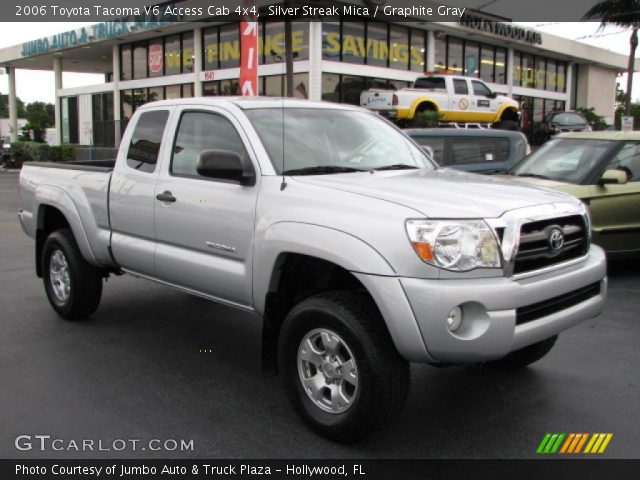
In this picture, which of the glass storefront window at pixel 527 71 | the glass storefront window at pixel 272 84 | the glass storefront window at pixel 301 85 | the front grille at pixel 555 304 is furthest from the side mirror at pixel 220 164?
the glass storefront window at pixel 527 71

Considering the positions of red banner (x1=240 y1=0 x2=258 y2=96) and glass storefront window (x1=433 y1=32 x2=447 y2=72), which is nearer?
red banner (x1=240 y1=0 x2=258 y2=96)

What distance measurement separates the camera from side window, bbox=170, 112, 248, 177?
15.1ft

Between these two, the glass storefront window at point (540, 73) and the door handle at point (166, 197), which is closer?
the door handle at point (166, 197)

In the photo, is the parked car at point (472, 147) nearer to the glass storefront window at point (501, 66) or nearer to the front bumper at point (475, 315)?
the front bumper at point (475, 315)

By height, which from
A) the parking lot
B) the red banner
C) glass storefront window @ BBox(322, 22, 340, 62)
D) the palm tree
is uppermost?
the palm tree

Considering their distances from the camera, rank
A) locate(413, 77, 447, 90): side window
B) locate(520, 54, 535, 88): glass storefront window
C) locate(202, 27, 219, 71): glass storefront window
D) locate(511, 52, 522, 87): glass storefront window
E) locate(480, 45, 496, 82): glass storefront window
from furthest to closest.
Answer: locate(520, 54, 535, 88): glass storefront window
locate(511, 52, 522, 87): glass storefront window
locate(480, 45, 496, 82): glass storefront window
locate(202, 27, 219, 71): glass storefront window
locate(413, 77, 447, 90): side window

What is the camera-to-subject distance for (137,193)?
202 inches

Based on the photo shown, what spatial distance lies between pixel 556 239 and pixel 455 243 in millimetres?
739

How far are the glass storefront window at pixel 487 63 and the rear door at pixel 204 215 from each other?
28484 millimetres

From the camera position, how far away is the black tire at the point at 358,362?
134 inches

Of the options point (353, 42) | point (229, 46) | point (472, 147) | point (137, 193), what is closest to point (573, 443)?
point (137, 193)

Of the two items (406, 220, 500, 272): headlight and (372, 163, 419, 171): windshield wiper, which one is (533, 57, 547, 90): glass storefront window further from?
(406, 220, 500, 272): headlight

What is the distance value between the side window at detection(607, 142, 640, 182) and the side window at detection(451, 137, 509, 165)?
354 centimetres

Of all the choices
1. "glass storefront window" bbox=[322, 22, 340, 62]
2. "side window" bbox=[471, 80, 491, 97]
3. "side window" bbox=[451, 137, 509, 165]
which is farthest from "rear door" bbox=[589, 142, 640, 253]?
"glass storefront window" bbox=[322, 22, 340, 62]
